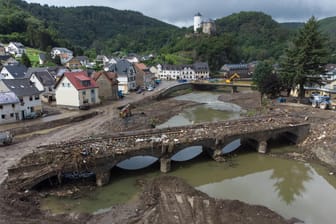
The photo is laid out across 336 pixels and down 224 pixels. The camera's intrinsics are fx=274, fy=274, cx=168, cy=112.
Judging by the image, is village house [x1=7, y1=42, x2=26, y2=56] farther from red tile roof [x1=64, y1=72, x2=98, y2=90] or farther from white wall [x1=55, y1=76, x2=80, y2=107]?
red tile roof [x1=64, y1=72, x2=98, y2=90]

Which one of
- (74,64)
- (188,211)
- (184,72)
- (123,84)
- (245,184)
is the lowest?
(245,184)

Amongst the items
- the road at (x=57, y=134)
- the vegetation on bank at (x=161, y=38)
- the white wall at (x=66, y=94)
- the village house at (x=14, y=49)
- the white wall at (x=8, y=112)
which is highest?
the vegetation on bank at (x=161, y=38)

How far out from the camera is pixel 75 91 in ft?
129

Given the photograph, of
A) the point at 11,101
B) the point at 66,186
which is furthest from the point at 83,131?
the point at 66,186

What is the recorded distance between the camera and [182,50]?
396 ft

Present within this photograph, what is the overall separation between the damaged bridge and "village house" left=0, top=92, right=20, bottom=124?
13.9m

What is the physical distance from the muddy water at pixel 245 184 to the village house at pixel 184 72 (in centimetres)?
6212

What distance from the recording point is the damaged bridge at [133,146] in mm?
18016

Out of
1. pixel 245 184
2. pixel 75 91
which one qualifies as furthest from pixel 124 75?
pixel 245 184

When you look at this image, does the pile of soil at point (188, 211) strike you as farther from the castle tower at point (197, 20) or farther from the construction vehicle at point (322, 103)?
the castle tower at point (197, 20)

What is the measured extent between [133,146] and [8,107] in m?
19.3

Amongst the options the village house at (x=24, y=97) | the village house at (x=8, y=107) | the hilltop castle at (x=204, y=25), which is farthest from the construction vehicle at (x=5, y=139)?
the hilltop castle at (x=204, y=25)

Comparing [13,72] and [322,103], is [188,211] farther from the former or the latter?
[13,72]

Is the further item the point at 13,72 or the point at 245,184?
the point at 13,72
